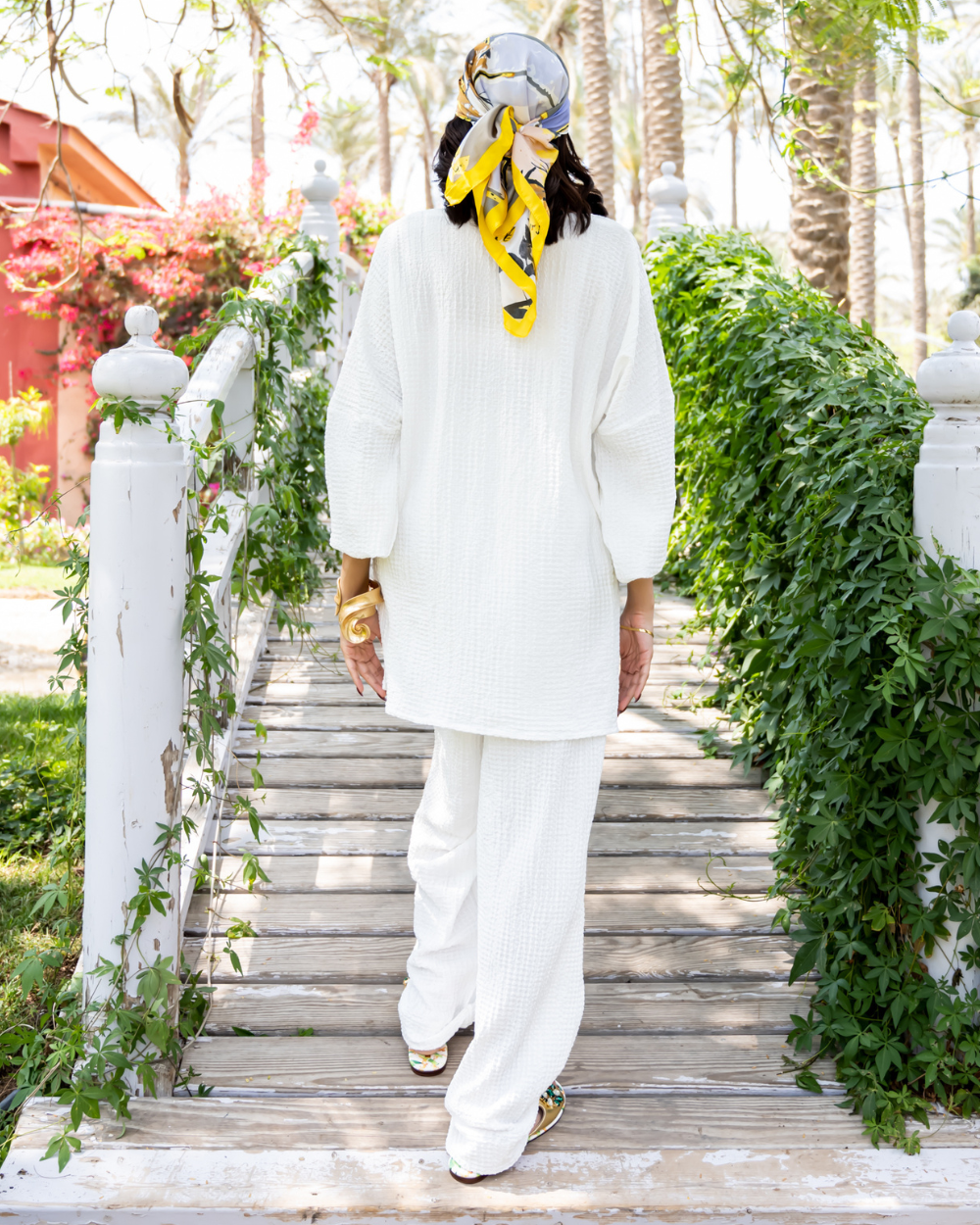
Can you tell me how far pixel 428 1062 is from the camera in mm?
2334

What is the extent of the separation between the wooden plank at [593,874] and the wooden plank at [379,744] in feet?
1.86

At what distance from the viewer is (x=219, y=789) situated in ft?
10.4

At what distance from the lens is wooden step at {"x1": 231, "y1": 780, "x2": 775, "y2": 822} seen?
3.31 m

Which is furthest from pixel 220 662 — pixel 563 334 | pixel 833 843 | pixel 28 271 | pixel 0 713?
pixel 28 271

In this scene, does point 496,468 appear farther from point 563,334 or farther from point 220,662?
point 220,662

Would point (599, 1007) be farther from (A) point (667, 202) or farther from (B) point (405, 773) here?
(A) point (667, 202)

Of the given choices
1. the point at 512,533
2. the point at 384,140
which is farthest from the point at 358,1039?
the point at 384,140

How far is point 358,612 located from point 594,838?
143cm

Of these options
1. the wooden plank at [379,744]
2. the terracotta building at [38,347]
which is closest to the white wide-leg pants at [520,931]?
the wooden plank at [379,744]

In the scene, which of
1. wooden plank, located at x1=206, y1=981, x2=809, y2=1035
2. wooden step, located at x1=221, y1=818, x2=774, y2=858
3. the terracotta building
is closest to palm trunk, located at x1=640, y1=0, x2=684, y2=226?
the terracotta building

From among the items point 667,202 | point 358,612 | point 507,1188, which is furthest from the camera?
point 667,202

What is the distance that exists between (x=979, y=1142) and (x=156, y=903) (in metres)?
1.61

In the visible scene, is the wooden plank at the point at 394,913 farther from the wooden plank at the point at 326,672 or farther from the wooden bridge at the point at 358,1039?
the wooden plank at the point at 326,672

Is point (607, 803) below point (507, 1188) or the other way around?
the other way around
